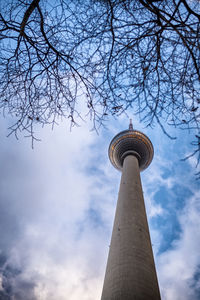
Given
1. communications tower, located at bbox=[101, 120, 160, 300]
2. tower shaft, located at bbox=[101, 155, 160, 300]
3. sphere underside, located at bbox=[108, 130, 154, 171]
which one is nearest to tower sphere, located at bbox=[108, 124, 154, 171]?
sphere underside, located at bbox=[108, 130, 154, 171]

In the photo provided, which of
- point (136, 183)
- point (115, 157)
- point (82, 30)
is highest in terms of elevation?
point (115, 157)

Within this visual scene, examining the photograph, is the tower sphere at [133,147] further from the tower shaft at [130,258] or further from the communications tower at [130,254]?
the tower shaft at [130,258]

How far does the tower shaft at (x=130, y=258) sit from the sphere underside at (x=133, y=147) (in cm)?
1307

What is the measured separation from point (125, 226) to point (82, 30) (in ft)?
48.5

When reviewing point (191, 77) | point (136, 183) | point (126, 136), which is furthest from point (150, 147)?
point (191, 77)

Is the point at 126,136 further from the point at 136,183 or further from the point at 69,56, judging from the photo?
the point at 69,56

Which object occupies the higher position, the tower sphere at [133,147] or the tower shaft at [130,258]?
the tower sphere at [133,147]

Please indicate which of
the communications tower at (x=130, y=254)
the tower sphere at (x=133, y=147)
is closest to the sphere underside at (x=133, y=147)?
the tower sphere at (x=133, y=147)

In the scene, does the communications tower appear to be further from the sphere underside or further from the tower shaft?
the sphere underside

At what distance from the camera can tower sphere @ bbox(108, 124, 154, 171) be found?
32781 millimetres

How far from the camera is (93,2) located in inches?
182

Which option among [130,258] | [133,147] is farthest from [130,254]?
[133,147]

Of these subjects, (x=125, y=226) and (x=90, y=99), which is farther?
(x=125, y=226)

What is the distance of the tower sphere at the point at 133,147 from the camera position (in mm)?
32781
